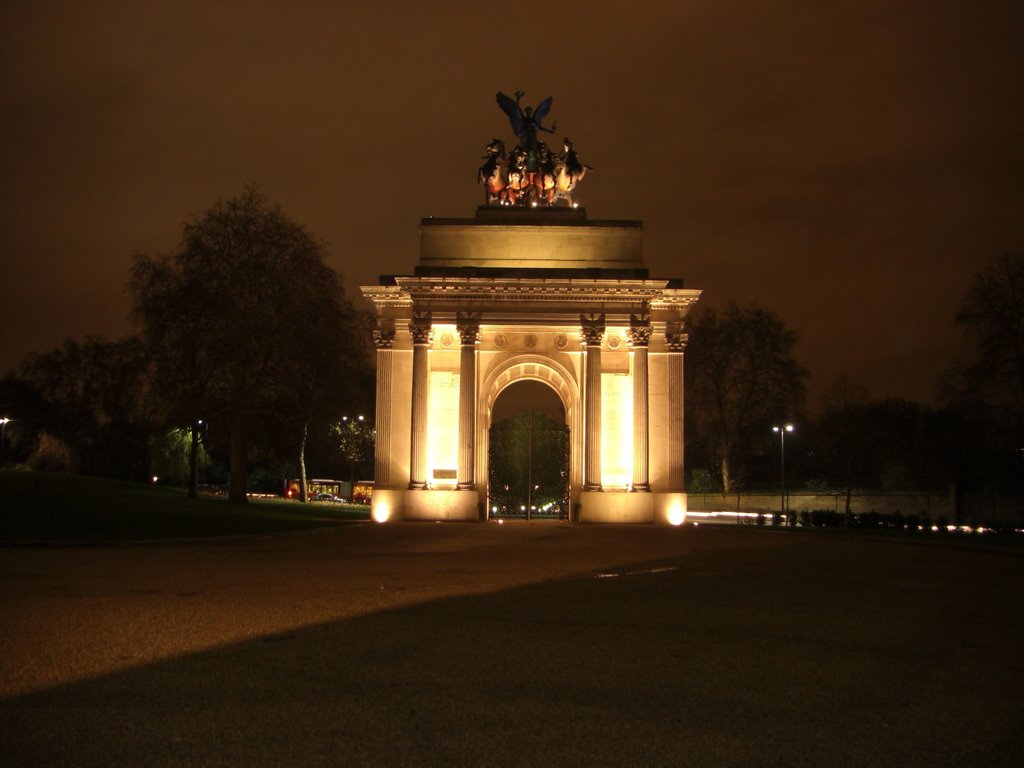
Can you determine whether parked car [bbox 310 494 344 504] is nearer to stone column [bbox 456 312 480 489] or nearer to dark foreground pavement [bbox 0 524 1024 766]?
stone column [bbox 456 312 480 489]

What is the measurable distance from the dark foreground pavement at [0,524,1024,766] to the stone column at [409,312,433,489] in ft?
80.4

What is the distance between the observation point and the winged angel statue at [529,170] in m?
47.7

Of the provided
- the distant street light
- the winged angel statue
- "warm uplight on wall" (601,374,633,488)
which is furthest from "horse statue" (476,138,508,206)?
the distant street light

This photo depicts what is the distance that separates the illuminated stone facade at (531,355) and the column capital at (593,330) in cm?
6

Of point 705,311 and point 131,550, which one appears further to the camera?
point 705,311

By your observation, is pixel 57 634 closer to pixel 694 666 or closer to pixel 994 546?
pixel 694 666

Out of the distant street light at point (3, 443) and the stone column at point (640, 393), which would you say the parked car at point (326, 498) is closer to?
the distant street light at point (3, 443)

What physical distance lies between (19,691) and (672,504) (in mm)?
37930

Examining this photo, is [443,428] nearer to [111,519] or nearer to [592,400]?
[592,400]

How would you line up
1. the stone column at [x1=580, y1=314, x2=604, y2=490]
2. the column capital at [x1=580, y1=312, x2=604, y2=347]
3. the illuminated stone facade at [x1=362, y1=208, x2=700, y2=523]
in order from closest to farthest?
the stone column at [x1=580, y1=314, x2=604, y2=490], the illuminated stone facade at [x1=362, y1=208, x2=700, y2=523], the column capital at [x1=580, y1=312, x2=604, y2=347]

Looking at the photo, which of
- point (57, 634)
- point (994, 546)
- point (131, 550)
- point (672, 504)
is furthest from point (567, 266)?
Answer: point (57, 634)

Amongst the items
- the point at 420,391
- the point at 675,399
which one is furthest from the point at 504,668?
the point at 675,399

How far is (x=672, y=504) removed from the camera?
4431 centimetres

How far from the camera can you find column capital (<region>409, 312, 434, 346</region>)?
44375mm
